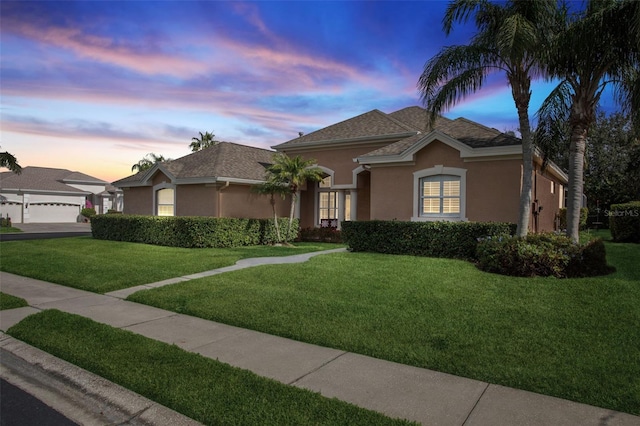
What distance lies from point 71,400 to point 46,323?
114 inches

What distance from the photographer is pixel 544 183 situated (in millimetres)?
17922

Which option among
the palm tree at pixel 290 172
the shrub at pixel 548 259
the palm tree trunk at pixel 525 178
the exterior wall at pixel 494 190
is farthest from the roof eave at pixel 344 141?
the shrub at pixel 548 259

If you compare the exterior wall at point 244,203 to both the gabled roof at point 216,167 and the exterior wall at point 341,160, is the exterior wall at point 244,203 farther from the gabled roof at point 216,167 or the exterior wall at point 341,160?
the exterior wall at point 341,160

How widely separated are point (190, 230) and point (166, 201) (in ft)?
17.5

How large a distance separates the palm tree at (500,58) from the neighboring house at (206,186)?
10226 mm

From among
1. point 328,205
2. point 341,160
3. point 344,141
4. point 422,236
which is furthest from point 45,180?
point 422,236

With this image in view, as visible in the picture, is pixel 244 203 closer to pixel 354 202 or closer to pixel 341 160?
pixel 341 160

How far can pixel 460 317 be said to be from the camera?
6.60 m

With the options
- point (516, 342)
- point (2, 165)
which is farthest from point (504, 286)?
point (2, 165)

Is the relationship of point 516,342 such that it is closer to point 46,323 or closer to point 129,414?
point 129,414

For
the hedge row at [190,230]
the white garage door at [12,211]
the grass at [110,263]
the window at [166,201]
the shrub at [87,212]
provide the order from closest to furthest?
the grass at [110,263] < the hedge row at [190,230] < the window at [166,201] < the white garage door at [12,211] < the shrub at [87,212]

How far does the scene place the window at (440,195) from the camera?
15.1 meters

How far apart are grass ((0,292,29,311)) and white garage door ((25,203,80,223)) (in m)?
43.6

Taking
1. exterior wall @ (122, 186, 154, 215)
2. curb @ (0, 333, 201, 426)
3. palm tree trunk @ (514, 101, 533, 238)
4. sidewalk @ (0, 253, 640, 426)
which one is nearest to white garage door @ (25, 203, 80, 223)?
exterior wall @ (122, 186, 154, 215)
